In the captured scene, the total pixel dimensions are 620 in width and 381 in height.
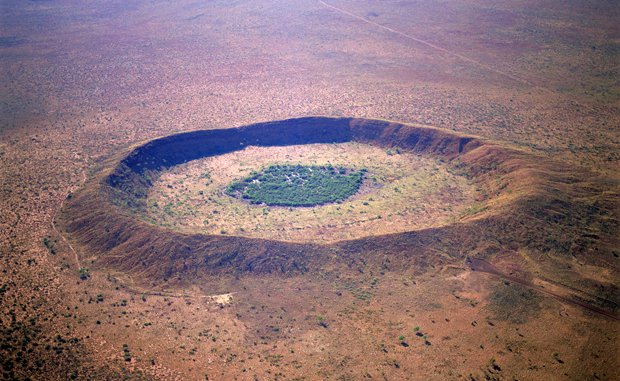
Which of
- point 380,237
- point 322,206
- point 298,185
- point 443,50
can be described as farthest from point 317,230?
point 443,50

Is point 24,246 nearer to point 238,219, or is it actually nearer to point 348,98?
point 238,219

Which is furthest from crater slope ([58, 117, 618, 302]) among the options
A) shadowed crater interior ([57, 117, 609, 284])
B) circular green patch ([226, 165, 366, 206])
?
circular green patch ([226, 165, 366, 206])

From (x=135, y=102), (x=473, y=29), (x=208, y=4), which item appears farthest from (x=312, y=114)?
(x=208, y=4)

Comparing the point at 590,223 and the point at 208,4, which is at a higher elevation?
the point at 208,4

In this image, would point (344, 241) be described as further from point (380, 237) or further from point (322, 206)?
point (322, 206)

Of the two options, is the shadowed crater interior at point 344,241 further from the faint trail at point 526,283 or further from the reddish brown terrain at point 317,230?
the faint trail at point 526,283

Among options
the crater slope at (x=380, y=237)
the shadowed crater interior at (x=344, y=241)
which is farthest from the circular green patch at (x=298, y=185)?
the crater slope at (x=380, y=237)
